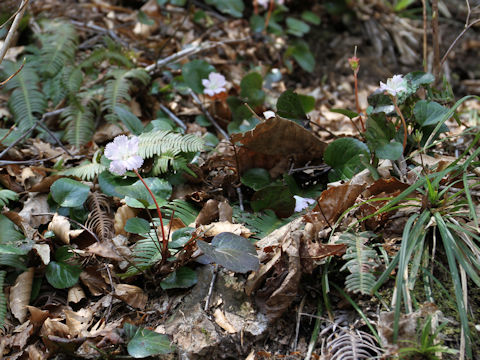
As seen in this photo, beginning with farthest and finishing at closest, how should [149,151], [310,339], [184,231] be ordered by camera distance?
[149,151], [184,231], [310,339]

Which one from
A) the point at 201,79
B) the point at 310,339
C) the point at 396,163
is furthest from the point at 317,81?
the point at 310,339

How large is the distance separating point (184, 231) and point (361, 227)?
73cm

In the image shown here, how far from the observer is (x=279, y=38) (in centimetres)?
372

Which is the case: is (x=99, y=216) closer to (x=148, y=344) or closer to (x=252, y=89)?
(x=148, y=344)

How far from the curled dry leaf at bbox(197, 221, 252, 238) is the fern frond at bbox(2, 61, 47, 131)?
1354mm

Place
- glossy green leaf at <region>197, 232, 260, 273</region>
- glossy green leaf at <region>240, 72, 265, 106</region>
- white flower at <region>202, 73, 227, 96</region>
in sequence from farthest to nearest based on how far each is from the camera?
glossy green leaf at <region>240, 72, 265, 106</region> → white flower at <region>202, 73, 227, 96</region> → glossy green leaf at <region>197, 232, 260, 273</region>

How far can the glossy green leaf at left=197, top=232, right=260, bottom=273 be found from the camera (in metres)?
1.50

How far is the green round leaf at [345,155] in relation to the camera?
2.02 metres

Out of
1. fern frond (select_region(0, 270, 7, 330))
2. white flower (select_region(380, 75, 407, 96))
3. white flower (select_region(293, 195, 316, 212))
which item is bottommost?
fern frond (select_region(0, 270, 7, 330))

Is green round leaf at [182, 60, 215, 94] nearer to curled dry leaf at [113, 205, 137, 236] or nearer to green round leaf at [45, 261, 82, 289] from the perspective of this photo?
curled dry leaf at [113, 205, 137, 236]

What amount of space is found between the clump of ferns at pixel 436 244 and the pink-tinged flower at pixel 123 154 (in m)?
0.94

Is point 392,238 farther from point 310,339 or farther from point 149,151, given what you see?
point 149,151

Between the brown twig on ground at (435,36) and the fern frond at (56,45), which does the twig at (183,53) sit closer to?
the fern frond at (56,45)

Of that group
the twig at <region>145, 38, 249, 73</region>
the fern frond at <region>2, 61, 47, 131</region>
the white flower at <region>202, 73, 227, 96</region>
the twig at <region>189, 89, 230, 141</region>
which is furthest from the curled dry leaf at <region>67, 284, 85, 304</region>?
the twig at <region>145, 38, 249, 73</region>
